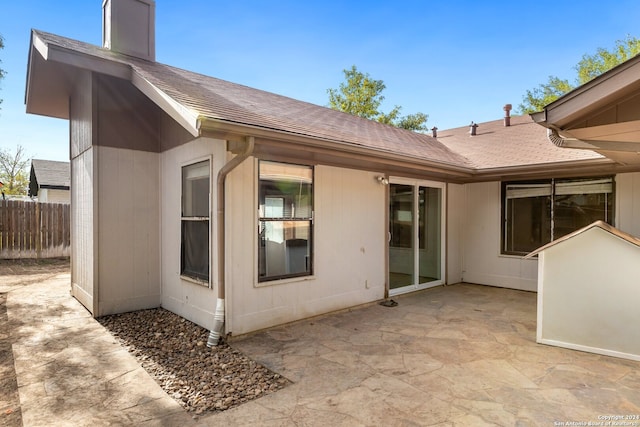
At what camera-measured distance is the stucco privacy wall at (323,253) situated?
157 inches

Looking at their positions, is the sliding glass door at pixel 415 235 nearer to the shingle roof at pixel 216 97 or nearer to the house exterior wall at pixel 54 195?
the shingle roof at pixel 216 97

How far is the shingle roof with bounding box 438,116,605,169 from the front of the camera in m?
6.17

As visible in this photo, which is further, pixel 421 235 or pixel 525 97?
pixel 525 97

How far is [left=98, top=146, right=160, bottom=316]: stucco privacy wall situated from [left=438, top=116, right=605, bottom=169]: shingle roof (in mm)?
5816

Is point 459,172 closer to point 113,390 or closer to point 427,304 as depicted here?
point 427,304

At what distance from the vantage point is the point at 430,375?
3057 millimetres

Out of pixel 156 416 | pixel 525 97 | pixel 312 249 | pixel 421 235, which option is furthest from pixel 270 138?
pixel 525 97

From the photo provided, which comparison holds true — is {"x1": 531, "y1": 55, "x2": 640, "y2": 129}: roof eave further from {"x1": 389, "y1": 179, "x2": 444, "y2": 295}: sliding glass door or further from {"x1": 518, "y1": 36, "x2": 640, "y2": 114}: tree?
{"x1": 518, "y1": 36, "x2": 640, "y2": 114}: tree

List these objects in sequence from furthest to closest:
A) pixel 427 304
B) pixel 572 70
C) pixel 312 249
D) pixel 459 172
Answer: pixel 572 70 → pixel 459 172 → pixel 427 304 → pixel 312 249

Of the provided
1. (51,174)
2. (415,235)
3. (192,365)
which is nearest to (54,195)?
(51,174)

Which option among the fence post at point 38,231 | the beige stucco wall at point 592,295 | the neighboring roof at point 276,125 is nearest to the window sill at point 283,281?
the neighboring roof at point 276,125

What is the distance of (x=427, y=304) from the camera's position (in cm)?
555

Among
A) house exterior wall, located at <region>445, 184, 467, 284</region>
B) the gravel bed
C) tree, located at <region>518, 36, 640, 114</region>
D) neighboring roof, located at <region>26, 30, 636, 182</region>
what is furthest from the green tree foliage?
the gravel bed

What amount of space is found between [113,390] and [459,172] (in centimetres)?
587
